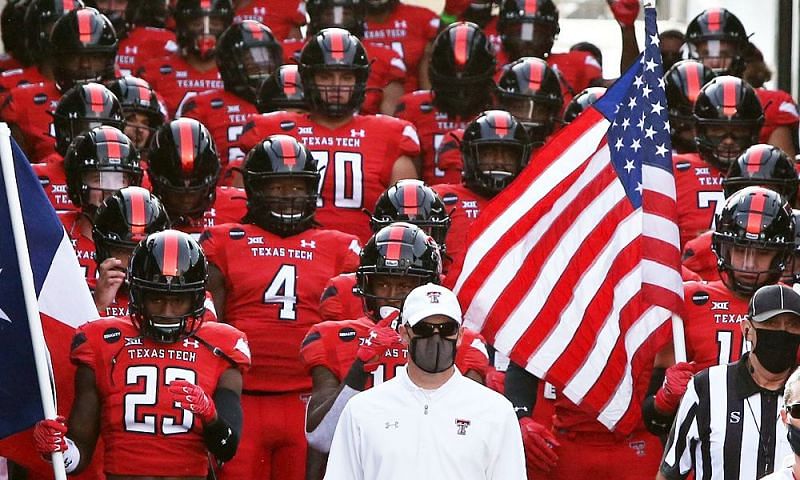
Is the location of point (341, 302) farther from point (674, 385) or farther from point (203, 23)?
point (203, 23)

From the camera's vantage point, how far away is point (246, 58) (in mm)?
13711

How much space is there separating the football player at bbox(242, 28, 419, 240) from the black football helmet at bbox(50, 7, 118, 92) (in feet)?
4.32

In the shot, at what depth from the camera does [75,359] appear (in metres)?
9.16

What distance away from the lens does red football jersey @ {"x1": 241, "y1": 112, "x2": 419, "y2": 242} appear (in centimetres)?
1220

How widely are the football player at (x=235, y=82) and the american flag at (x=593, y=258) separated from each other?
4.24 m

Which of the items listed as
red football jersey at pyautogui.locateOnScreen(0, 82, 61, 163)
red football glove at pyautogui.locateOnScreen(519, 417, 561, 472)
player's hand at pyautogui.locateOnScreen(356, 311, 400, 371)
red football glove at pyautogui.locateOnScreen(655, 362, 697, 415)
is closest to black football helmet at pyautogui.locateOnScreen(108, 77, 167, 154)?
red football jersey at pyautogui.locateOnScreen(0, 82, 61, 163)

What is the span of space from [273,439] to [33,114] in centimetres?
380

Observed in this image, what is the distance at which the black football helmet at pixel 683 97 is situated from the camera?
41.7ft

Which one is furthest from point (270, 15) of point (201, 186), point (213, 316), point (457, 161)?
point (213, 316)

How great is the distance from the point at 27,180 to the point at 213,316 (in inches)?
40.6

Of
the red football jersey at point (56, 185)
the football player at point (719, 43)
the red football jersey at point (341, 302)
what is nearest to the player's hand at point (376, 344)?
the red football jersey at point (341, 302)

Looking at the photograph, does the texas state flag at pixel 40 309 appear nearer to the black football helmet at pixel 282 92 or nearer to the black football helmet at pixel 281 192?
the black football helmet at pixel 281 192

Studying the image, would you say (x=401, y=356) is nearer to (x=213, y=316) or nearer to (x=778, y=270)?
(x=213, y=316)

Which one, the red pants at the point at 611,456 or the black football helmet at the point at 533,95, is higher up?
the black football helmet at the point at 533,95
